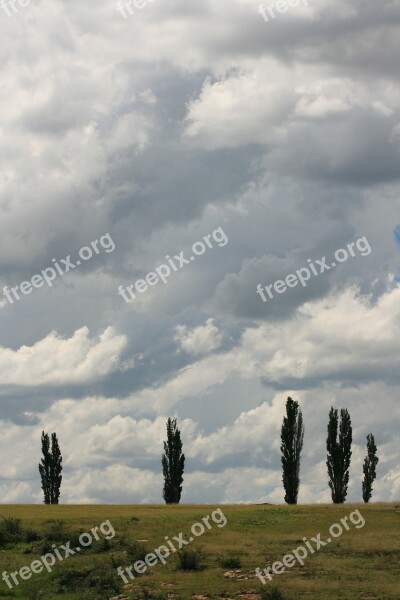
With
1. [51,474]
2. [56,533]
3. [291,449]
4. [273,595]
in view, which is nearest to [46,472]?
[51,474]

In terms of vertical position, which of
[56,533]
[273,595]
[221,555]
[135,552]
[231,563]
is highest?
[56,533]

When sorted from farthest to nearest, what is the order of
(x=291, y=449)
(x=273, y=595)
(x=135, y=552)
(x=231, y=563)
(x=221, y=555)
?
(x=291, y=449) < (x=135, y=552) < (x=221, y=555) < (x=231, y=563) < (x=273, y=595)

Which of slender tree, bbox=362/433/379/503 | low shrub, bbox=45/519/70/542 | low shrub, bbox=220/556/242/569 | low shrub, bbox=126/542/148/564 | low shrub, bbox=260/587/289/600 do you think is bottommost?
low shrub, bbox=260/587/289/600

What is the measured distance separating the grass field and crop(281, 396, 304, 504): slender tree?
23921 mm

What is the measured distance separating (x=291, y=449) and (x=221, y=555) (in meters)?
47.2

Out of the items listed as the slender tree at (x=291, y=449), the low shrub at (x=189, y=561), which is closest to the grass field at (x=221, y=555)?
the low shrub at (x=189, y=561)

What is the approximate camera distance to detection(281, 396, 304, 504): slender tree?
9262cm

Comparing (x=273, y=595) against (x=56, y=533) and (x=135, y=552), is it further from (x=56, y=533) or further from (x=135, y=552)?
(x=56, y=533)

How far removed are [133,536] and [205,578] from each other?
1221 cm

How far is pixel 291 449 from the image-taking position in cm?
9538

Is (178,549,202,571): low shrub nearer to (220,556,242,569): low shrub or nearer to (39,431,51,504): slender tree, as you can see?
(220,556,242,569): low shrub

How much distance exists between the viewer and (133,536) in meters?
55.4

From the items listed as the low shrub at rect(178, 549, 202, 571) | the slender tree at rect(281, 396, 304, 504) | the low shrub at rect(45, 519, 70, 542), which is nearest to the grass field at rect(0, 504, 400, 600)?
the low shrub at rect(45, 519, 70, 542)

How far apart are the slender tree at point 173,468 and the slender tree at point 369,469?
1873 centimetres
